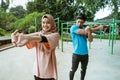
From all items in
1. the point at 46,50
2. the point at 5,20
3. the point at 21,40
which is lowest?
the point at 5,20

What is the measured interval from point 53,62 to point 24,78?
3063mm

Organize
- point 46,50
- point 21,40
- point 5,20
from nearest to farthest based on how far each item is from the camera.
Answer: point 21,40
point 46,50
point 5,20

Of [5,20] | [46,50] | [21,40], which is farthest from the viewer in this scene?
[5,20]

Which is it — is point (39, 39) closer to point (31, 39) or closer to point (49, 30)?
point (31, 39)

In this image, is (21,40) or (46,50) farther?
(46,50)

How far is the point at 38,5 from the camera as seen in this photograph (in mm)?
30125

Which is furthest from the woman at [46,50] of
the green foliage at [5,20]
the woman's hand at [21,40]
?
the green foliage at [5,20]

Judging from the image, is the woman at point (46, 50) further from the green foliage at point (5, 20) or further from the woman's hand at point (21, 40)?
the green foliage at point (5, 20)

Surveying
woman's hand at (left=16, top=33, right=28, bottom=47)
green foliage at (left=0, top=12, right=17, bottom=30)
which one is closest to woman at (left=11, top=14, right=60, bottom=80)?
woman's hand at (left=16, top=33, right=28, bottom=47)

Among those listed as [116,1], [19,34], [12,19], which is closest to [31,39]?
[19,34]

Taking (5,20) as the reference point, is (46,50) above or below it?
above

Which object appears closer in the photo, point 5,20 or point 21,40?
point 21,40

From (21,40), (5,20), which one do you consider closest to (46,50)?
(21,40)

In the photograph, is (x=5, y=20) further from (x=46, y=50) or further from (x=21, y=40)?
(x=21, y=40)
